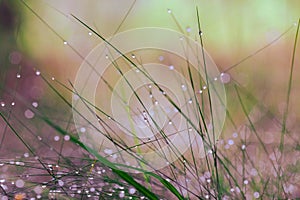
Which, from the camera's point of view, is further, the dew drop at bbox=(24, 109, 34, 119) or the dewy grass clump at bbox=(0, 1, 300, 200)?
the dew drop at bbox=(24, 109, 34, 119)

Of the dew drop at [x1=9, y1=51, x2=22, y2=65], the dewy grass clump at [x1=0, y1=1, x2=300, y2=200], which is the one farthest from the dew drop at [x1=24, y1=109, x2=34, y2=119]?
the dew drop at [x1=9, y1=51, x2=22, y2=65]

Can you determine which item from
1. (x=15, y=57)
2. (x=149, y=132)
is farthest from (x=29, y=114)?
(x=15, y=57)

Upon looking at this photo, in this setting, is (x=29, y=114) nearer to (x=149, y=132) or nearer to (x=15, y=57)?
(x=149, y=132)

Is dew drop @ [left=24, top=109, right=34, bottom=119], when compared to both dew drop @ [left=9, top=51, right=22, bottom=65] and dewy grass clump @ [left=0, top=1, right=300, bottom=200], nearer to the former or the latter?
dewy grass clump @ [left=0, top=1, right=300, bottom=200]

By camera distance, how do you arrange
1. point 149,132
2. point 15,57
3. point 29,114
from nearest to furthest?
point 149,132 < point 29,114 < point 15,57

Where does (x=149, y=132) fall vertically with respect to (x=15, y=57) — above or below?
below

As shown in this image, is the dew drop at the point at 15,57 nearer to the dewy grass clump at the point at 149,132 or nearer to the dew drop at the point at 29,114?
the dewy grass clump at the point at 149,132

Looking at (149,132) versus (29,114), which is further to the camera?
(29,114)

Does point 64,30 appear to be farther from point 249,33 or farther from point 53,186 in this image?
point 53,186
